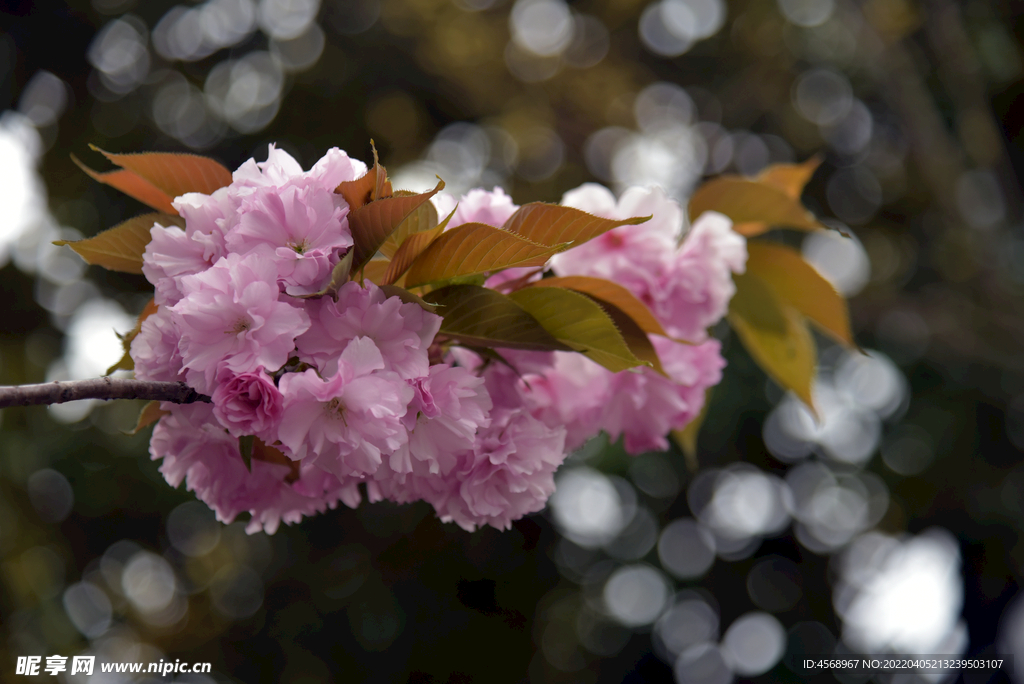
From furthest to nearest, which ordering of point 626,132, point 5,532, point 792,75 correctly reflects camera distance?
1. point 792,75
2. point 626,132
3. point 5,532

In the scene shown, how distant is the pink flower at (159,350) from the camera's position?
609mm

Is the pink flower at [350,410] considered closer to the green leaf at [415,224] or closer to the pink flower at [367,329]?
the pink flower at [367,329]

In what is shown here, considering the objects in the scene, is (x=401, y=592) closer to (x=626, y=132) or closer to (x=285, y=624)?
(x=285, y=624)

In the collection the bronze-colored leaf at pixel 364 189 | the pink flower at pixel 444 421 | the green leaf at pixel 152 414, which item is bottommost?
the green leaf at pixel 152 414

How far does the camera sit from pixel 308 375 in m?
0.56

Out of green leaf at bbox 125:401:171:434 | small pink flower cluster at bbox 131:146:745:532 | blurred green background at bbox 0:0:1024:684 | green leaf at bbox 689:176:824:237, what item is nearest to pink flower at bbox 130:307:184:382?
small pink flower cluster at bbox 131:146:745:532

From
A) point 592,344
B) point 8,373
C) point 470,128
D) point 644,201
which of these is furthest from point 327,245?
point 470,128

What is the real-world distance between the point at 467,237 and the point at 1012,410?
4.30m

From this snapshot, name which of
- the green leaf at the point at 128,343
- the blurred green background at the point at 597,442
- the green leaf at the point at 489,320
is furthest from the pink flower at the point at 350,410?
the blurred green background at the point at 597,442

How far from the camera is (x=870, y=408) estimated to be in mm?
4266

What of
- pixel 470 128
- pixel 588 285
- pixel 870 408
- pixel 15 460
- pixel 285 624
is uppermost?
pixel 588 285

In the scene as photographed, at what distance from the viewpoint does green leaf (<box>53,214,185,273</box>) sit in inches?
28.0

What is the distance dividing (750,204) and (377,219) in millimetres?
671

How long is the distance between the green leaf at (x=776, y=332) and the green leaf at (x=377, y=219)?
2.26 feet
